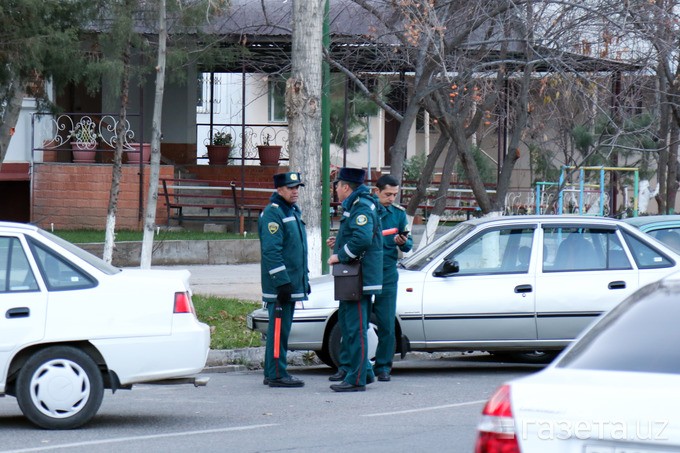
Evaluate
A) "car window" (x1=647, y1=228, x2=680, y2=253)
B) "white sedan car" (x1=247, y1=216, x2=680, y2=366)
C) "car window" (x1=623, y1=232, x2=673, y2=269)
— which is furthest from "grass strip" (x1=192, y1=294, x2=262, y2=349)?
"car window" (x1=647, y1=228, x2=680, y2=253)

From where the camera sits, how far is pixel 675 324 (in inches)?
165

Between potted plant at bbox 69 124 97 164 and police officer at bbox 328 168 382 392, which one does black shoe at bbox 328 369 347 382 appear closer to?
police officer at bbox 328 168 382 392

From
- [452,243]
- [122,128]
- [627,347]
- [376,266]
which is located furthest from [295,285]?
[122,128]

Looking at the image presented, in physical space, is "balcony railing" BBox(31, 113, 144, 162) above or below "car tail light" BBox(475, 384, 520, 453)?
above

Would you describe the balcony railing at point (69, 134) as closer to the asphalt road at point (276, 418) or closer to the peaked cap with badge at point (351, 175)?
the asphalt road at point (276, 418)

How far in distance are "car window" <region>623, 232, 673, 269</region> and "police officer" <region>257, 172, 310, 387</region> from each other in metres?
3.23

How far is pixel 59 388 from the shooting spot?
7426mm

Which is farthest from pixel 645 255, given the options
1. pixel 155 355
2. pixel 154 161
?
pixel 154 161

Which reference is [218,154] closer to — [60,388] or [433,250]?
[433,250]

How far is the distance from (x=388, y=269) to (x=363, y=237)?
2.31ft

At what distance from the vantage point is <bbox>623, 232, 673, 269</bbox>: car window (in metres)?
10.3

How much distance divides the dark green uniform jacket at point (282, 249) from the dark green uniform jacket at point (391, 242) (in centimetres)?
76

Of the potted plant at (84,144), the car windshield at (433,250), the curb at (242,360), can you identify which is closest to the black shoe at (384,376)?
the car windshield at (433,250)

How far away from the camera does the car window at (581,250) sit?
1034 cm
